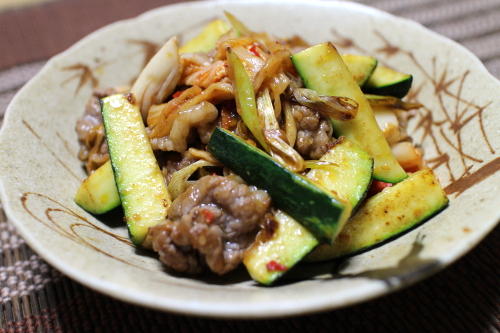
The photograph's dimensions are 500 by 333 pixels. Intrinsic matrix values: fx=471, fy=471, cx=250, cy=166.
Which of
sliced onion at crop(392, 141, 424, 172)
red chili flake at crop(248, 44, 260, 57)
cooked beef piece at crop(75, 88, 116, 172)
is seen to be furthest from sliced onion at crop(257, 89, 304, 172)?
cooked beef piece at crop(75, 88, 116, 172)

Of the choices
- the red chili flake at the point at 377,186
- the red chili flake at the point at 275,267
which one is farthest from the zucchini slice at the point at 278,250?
the red chili flake at the point at 377,186

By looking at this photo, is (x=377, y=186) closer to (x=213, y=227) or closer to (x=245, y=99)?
(x=245, y=99)

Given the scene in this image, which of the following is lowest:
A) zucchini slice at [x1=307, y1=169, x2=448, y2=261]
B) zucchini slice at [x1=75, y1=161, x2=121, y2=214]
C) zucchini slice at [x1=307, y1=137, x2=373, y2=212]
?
zucchini slice at [x1=75, y1=161, x2=121, y2=214]

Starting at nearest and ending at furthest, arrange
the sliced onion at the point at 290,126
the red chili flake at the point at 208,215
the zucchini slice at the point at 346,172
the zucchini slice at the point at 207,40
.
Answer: the red chili flake at the point at 208,215
the zucchini slice at the point at 346,172
the sliced onion at the point at 290,126
the zucchini slice at the point at 207,40

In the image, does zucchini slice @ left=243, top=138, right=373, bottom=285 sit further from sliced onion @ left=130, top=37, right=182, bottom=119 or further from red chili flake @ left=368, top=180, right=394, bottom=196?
sliced onion @ left=130, top=37, right=182, bottom=119

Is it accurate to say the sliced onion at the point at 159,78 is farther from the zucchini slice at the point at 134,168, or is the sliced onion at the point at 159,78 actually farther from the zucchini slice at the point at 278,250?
the zucchini slice at the point at 278,250

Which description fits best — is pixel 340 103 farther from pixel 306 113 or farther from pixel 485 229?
pixel 485 229
